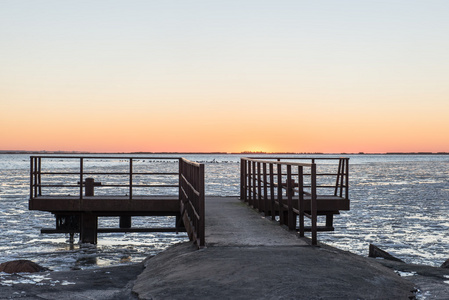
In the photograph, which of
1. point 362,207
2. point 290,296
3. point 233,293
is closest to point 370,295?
point 290,296

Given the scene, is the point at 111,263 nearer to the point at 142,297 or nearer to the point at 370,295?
the point at 142,297

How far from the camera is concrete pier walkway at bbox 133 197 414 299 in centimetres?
629

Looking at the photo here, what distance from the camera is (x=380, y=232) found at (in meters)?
17.5

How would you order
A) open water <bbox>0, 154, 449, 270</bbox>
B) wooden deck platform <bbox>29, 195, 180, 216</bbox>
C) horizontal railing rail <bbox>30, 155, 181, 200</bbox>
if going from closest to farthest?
open water <bbox>0, 154, 449, 270</bbox>
horizontal railing rail <bbox>30, 155, 181, 200</bbox>
wooden deck platform <bbox>29, 195, 180, 216</bbox>

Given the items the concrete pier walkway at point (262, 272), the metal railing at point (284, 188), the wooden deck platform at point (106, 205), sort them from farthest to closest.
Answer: the wooden deck platform at point (106, 205), the metal railing at point (284, 188), the concrete pier walkway at point (262, 272)

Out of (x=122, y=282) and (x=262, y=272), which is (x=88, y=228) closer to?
(x=122, y=282)

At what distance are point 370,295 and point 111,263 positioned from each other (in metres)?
7.56

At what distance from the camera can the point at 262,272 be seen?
6.89m

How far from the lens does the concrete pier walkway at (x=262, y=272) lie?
629 centimetres

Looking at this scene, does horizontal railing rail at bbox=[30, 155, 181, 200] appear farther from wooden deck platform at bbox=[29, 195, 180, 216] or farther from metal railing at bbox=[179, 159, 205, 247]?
metal railing at bbox=[179, 159, 205, 247]

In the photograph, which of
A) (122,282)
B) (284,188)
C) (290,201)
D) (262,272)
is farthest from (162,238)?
(262,272)

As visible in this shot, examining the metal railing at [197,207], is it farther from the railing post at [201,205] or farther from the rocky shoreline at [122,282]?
the rocky shoreline at [122,282]

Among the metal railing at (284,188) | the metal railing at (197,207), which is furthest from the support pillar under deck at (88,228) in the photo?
the metal railing at (284,188)

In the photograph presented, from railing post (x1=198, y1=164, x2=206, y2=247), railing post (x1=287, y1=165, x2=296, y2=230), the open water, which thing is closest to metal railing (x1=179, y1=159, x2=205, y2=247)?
railing post (x1=198, y1=164, x2=206, y2=247)
